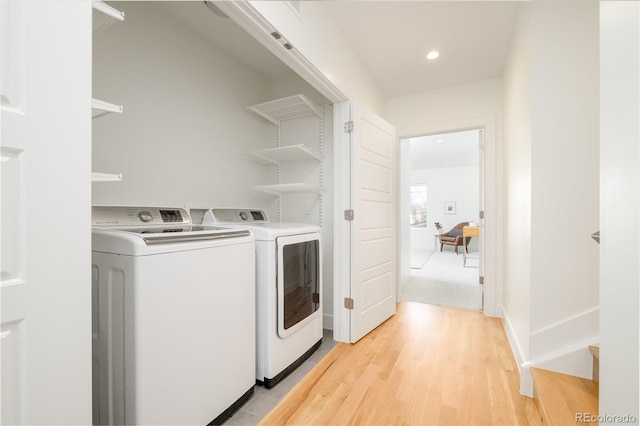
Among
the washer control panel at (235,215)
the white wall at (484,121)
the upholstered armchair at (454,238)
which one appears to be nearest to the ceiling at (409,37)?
the white wall at (484,121)

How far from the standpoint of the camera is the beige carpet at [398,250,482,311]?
3.22 meters

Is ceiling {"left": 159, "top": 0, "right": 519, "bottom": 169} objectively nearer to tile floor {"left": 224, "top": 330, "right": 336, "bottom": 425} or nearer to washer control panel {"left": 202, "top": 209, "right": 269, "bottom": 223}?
washer control panel {"left": 202, "top": 209, "right": 269, "bottom": 223}

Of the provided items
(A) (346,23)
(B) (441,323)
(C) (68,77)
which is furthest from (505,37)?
(C) (68,77)

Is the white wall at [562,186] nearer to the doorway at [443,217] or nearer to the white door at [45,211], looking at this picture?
the doorway at [443,217]

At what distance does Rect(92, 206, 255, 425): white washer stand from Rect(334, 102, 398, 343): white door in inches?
39.6

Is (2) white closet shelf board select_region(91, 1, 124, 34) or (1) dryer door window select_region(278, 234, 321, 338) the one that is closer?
(2) white closet shelf board select_region(91, 1, 124, 34)

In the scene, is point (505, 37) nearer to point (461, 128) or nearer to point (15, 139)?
point (461, 128)

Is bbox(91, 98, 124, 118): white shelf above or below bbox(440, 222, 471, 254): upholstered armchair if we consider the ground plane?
above

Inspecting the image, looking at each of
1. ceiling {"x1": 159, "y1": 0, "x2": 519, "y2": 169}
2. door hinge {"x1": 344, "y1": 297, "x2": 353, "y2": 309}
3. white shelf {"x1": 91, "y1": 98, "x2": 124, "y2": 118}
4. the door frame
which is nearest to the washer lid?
white shelf {"x1": 91, "y1": 98, "x2": 124, "y2": 118}

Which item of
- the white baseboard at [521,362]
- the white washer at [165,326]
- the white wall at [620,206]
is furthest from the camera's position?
the white baseboard at [521,362]

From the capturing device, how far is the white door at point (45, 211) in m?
0.65

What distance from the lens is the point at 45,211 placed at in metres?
0.71

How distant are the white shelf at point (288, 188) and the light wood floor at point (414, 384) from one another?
4.34ft

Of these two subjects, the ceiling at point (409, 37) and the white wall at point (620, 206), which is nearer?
the white wall at point (620, 206)
